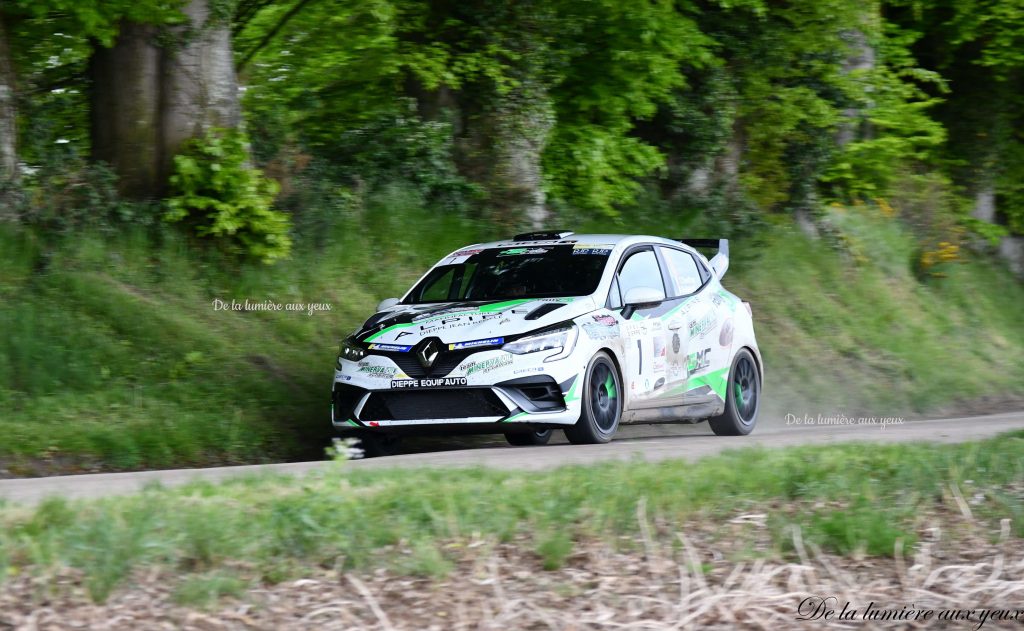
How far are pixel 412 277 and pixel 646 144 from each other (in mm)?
5244

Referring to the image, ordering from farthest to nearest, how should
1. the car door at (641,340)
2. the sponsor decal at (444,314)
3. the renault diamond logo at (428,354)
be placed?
the car door at (641,340) < the sponsor decal at (444,314) < the renault diamond logo at (428,354)

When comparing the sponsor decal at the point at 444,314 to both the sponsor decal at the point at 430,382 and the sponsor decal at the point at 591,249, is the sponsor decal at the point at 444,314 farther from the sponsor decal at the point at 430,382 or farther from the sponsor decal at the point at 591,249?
the sponsor decal at the point at 591,249

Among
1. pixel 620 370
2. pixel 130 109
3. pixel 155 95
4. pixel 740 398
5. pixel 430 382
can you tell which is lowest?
pixel 740 398

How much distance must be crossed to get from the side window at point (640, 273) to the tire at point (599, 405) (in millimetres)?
840

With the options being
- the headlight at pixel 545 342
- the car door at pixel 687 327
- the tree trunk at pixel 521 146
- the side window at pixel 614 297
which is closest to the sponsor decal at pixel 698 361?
the car door at pixel 687 327

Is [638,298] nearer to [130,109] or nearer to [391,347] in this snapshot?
[391,347]

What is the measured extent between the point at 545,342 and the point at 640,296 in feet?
4.02

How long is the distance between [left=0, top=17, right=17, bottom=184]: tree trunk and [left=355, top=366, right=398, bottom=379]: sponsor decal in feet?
16.9

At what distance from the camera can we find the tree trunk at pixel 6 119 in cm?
1350

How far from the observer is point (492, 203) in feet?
58.2

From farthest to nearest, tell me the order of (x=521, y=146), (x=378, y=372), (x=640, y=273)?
(x=521, y=146) < (x=640, y=273) < (x=378, y=372)

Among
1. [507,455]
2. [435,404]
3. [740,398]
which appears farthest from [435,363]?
[740,398]

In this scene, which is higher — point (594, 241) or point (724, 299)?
point (594, 241)

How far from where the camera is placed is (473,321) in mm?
10578
